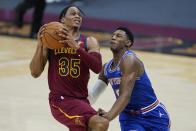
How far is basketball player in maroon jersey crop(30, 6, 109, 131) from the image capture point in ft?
13.0

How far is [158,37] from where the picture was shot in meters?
14.4

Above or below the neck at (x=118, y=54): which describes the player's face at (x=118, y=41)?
above

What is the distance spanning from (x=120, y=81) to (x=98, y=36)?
→ 440 inches

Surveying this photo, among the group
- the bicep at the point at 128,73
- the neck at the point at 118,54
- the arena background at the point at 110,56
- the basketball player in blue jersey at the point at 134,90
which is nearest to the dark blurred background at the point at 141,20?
the arena background at the point at 110,56

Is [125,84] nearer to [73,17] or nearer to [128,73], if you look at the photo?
[128,73]

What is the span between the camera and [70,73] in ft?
13.4

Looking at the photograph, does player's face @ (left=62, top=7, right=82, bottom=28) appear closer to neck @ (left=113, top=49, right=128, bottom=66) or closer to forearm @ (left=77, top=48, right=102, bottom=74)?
forearm @ (left=77, top=48, right=102, bottom=74)

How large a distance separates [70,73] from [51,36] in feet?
1.41

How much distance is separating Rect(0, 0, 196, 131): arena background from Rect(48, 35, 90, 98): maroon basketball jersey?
1627mm

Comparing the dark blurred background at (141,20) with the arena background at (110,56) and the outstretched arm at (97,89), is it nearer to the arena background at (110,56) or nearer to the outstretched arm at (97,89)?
the arena background at (110,56)

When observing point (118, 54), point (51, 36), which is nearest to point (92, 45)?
point (118, 54)

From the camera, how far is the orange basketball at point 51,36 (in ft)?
12.8

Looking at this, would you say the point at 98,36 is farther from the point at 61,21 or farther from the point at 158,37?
the point at 61,21

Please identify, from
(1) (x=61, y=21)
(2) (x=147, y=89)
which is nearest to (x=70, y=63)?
(1) (x=61, y=21)
